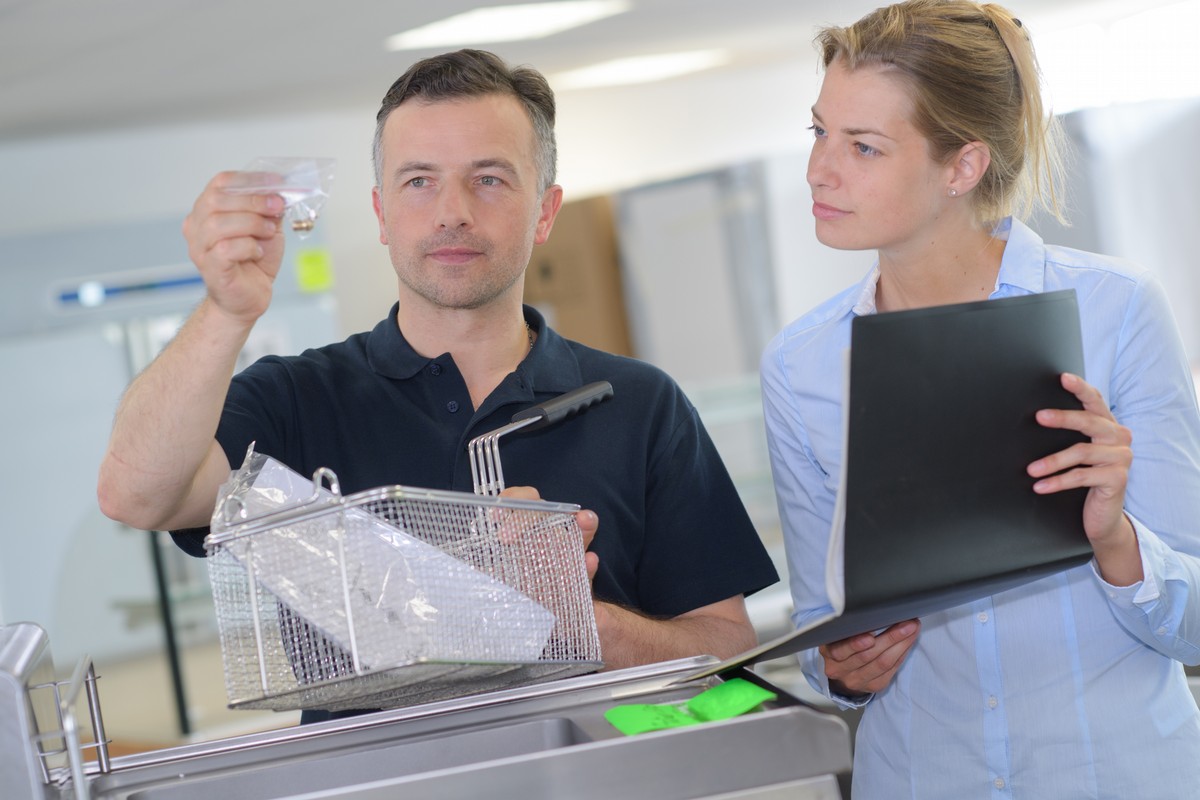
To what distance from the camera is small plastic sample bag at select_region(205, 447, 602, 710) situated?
0.87 meters

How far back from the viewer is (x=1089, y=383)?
46.0 inches

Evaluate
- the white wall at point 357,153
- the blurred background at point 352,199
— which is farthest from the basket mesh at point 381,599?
the white wall at point 357,153

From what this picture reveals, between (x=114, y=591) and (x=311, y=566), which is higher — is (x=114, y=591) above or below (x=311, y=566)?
below

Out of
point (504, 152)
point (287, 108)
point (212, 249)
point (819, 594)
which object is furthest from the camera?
point (287, 108)

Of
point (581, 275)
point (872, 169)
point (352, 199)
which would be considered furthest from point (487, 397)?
point (352, 199)

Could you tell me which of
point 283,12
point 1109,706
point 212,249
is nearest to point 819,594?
point 1109,706

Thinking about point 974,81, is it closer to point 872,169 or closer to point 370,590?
point 872,169

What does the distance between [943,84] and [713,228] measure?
13.9 feet

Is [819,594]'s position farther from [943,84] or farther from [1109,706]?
[943,84]

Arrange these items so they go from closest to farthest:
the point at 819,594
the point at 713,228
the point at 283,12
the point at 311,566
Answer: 1. the point at 311,566
2. the point at 819,594
3. the point at 283,12
4. the point at 713,228

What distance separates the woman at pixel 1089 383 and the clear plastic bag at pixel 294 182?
0.58 m

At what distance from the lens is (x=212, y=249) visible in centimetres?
101

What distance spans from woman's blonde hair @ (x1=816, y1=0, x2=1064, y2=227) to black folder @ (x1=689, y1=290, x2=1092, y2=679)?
0.40 metres

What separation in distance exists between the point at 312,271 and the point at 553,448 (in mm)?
3411
